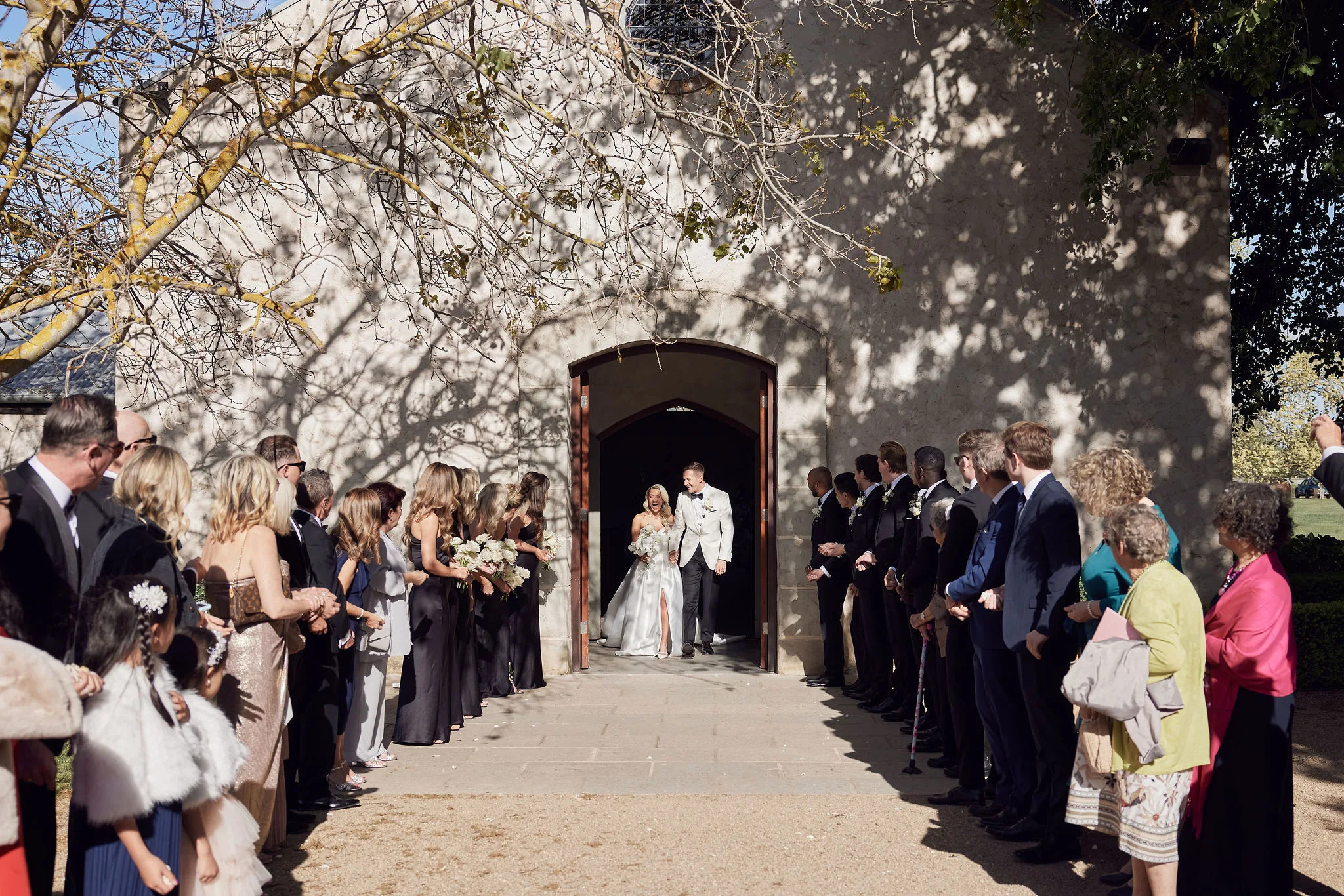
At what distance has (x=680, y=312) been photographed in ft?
36.2

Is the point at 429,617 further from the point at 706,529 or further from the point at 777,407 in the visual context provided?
the point at 706,529

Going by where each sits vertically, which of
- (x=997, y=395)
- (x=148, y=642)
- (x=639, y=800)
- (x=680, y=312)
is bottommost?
(x=639, y=800)

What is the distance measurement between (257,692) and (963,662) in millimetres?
3774

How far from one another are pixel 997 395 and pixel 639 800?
19.3 ft

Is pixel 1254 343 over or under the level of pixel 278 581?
over

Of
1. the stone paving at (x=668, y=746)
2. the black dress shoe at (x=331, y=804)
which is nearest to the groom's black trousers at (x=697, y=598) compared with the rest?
the stone paving at (x=668, y=746)

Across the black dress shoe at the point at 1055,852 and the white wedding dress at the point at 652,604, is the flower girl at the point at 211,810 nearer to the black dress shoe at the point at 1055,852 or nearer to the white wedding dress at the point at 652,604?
the black dress shoe at the point at 1055,852

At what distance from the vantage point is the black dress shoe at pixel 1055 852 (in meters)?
5.41

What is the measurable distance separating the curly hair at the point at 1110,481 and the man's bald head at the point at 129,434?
399 centimetres

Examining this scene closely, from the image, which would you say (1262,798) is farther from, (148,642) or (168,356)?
(168,356)

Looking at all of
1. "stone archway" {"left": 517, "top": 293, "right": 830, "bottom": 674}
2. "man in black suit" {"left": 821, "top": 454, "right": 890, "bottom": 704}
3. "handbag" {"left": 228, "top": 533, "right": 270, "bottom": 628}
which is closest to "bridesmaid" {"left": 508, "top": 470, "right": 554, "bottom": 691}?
"stone archway" {"left": 517, "top": 293, "right": 830, "bottom": 674}

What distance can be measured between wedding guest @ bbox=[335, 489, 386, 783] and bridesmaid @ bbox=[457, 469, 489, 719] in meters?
1.63

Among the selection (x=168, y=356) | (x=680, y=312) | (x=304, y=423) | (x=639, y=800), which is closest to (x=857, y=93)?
(x=680, y=312)

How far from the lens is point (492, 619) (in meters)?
9.70
